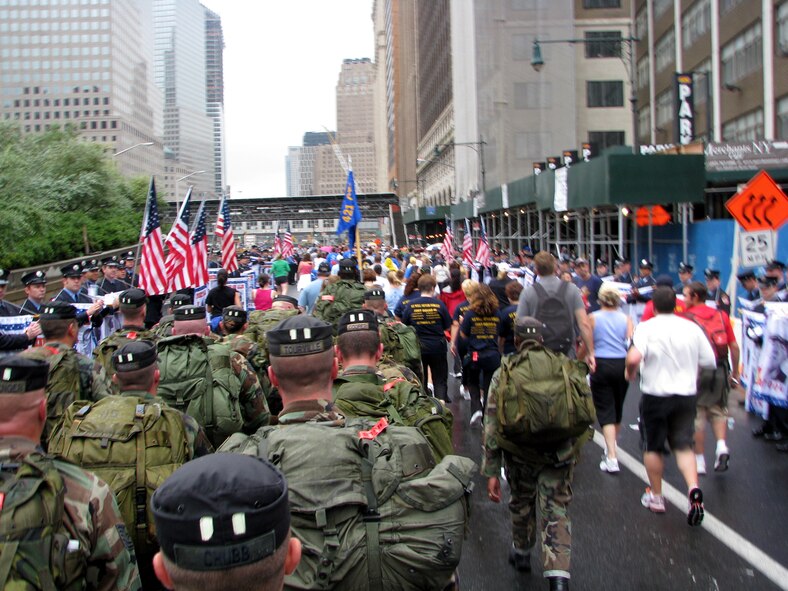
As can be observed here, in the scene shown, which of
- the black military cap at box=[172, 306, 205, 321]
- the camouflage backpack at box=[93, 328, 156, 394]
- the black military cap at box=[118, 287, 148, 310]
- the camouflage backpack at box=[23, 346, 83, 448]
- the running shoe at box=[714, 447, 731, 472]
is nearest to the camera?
the camouflage backpack at box=[23, 346, 83, 448]

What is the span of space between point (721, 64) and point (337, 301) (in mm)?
30675

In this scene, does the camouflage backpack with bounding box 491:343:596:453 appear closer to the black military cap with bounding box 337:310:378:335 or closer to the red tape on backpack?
the black military cap with bounding box 337:310:378:335

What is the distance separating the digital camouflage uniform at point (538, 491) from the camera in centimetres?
512

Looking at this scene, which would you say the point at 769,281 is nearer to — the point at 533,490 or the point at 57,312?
the point at 533,490

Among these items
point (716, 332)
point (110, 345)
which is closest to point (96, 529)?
point (110, 345)

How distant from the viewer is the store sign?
→ 98.9ft

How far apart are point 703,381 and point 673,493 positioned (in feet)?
3.92

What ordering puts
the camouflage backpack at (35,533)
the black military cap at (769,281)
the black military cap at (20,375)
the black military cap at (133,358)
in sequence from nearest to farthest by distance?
the camouflage backpack at (35,533) → the black military cap at (20,375) → the black military cap at (133,358) → the black military cap at (769,281)

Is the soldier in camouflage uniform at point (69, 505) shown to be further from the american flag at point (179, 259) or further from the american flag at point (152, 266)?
the american flag at point (179, 259)

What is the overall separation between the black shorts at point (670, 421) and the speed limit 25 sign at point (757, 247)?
6316 mm

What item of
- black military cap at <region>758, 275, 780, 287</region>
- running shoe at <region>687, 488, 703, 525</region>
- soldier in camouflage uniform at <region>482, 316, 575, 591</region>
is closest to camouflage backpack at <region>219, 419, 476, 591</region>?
soldier in camouflage uniform at <region>482, 316, 575, 591</region>

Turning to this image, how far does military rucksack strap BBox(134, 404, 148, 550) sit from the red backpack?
5.58 m

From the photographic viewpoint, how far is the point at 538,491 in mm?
5457

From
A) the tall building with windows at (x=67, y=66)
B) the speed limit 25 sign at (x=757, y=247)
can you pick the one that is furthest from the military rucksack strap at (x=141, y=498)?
the tall building with windows at (x=67, y=66)
